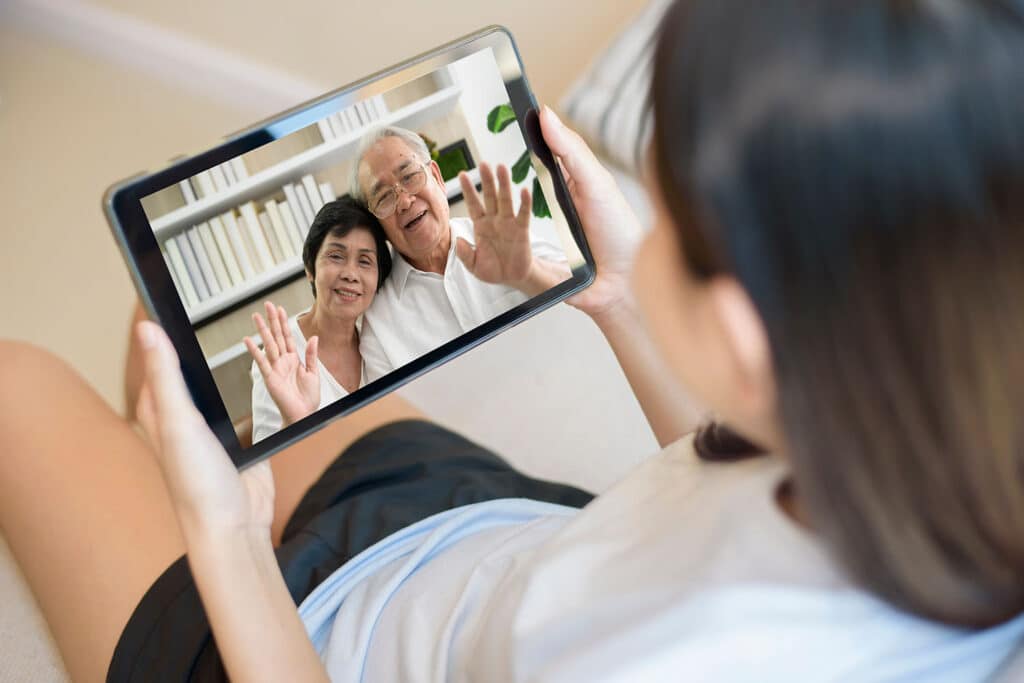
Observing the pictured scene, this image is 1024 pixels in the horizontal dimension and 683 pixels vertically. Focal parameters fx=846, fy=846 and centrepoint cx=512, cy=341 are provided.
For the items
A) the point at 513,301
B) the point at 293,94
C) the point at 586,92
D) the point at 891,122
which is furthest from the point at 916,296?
the point at 293,94

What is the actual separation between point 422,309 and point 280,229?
0.40 ft

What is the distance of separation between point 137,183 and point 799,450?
0.44m

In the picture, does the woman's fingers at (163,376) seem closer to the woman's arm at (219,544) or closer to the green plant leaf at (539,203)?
the woman's arm at (219,544)

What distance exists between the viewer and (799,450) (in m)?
0.37

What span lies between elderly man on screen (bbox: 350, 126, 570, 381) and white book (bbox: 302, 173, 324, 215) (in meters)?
0.03

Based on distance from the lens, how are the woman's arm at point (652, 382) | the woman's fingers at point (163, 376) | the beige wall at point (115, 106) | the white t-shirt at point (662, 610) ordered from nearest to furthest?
1. the white t-shirt at point (662, 610)
2. the woman's fingers at point (163, 376)
3. the woman's arm at point (652, 382)
4. the beige wall at point (115, 106)

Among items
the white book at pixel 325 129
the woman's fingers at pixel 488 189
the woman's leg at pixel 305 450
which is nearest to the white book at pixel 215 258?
the white book at pixel 325 129

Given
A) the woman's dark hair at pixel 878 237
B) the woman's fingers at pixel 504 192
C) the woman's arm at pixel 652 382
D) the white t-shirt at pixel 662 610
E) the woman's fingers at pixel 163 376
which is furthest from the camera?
the woman's arm at pixel 652 382

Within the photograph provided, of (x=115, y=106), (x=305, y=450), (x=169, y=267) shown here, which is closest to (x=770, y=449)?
(x=169, y=267)

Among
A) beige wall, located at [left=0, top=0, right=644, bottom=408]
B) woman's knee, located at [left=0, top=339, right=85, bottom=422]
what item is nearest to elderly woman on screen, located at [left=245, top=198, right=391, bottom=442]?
woman's knee, located at [left=0, top=339, right=85, bottom=422]

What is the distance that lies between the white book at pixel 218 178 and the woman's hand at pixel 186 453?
4.2 inches

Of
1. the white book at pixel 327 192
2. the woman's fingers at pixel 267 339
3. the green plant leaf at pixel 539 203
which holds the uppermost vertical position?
the white book at pixel 327 192

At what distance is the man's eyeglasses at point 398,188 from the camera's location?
65cm

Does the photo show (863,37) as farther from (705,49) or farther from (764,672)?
(764,672)
